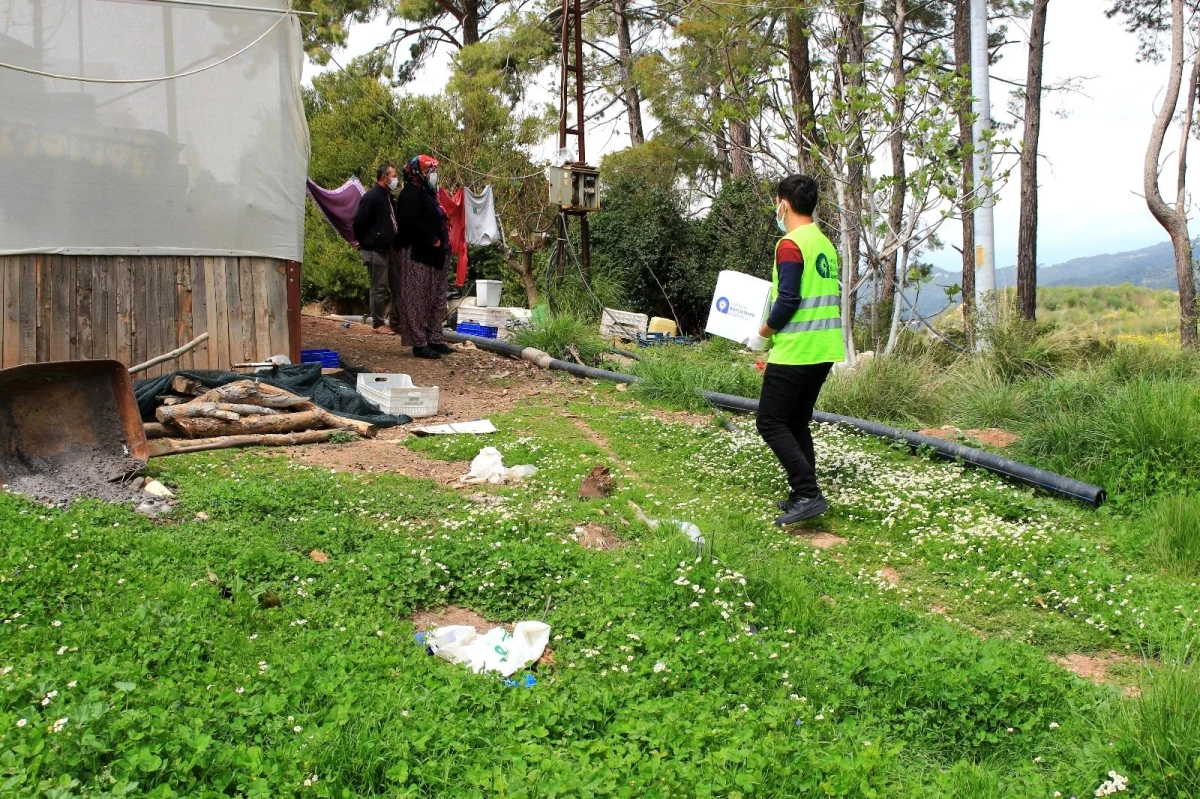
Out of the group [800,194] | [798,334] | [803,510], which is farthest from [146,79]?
[803,510]

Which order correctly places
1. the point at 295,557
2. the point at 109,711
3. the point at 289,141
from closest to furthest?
the point at 109,711
the point at 295,557
the point at 289,141

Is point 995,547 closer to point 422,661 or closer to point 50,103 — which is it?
point 422,661

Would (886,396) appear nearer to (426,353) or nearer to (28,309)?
(426,353)

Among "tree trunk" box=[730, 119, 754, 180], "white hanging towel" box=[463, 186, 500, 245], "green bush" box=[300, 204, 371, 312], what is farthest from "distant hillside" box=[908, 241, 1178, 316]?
"green bush" box=[300, 204, 371, 312]

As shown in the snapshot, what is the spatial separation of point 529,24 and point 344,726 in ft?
73.1

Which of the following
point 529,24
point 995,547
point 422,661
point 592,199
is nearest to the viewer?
point 422,661

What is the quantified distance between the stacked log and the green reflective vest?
12.7 feet

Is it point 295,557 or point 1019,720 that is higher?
point 295,557

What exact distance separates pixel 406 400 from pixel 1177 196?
428 inches

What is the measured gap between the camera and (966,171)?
11.1 m

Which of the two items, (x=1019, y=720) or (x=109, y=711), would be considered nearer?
(x=109, y=711)

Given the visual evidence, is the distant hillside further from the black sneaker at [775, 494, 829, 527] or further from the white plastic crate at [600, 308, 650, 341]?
the black sneaker at [775, 494, 829, 527]

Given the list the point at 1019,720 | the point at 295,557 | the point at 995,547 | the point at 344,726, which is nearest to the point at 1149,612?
the point at 995,547

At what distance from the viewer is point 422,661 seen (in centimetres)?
360
